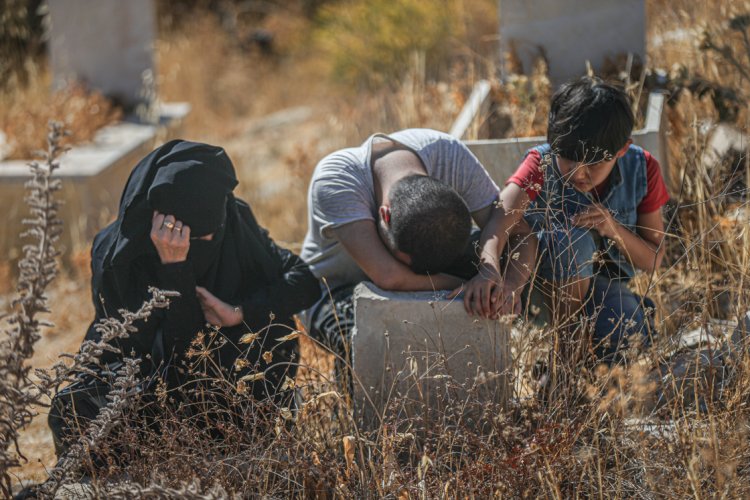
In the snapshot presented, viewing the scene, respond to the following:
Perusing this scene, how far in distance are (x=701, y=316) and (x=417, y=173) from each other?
3.72ft

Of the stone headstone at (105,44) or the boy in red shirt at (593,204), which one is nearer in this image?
the boy in red shirt at (593,204)

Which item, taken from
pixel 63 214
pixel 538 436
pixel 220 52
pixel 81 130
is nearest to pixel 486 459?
pixel 538 436

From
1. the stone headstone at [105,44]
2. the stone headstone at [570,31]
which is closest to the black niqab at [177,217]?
the stone headstone at [570,31]

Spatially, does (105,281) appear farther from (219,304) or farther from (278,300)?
(278,300)

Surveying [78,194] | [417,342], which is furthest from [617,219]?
[78,194]

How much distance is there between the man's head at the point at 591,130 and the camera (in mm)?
2916

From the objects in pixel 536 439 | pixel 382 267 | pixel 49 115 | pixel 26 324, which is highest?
pixel 49 115

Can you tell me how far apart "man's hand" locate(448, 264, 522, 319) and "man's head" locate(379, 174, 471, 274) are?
145 mm

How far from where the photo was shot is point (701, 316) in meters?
2.46

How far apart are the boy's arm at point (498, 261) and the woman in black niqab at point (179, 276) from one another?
627 millimetres

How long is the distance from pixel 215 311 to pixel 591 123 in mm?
1429

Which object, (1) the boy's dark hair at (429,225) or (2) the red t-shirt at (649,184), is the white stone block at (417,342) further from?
(2) the red t-shirt at (649,184)

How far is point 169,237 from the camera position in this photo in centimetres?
280

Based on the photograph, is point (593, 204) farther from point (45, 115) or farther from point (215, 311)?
point (45, 115)
